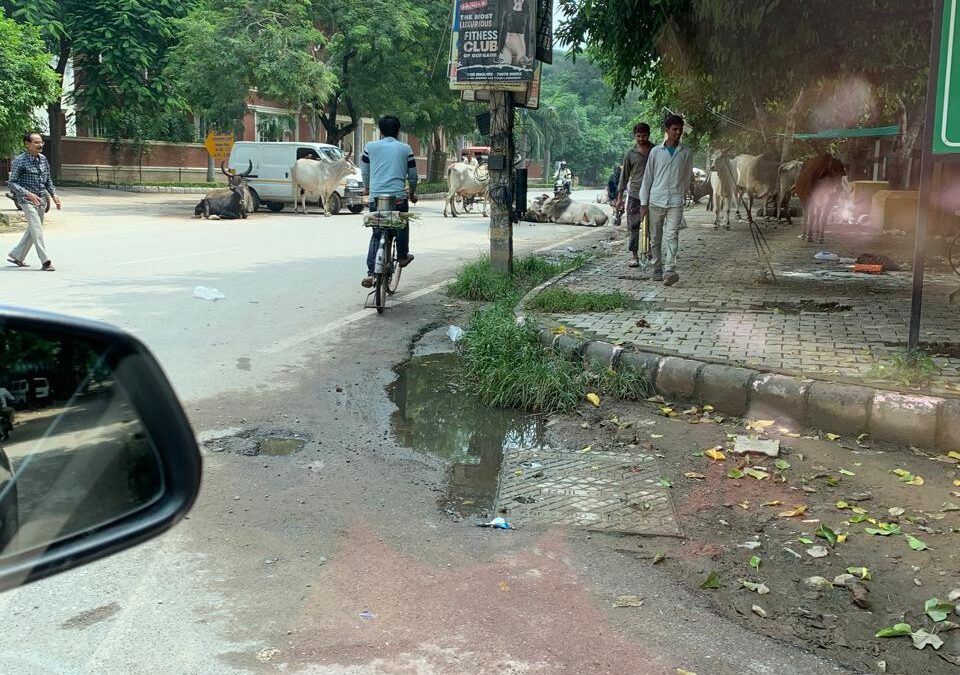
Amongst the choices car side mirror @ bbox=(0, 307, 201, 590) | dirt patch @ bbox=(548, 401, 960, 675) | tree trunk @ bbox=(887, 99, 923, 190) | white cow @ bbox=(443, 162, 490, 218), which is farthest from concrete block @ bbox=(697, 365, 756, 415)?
white cow @ bbox=(443, 162, 490, 218)

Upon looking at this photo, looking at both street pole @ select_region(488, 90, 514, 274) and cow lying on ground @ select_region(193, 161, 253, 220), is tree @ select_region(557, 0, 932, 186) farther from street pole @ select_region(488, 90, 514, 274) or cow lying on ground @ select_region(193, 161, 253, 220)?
cow lying on ground @ select_region(193, 161, 253, 220)

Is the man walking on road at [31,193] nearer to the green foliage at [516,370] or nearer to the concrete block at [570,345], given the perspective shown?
the green foliage at [516,370]

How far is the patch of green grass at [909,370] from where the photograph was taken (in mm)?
5654

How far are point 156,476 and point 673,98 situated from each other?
56.9 feet

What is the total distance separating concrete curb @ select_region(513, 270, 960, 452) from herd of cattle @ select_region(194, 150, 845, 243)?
818 cm

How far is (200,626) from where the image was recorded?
319 cm

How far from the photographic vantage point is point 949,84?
5895mm

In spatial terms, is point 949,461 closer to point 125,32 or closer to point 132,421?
point 132,421

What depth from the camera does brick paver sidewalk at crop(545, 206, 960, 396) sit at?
6539 mm

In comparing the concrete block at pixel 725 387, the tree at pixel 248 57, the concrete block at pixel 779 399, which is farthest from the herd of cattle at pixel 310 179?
the concrete block at pixel 779 399

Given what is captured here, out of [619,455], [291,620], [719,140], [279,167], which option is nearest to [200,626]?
[291,620]

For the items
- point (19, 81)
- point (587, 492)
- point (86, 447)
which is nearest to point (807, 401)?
point (587, 492)

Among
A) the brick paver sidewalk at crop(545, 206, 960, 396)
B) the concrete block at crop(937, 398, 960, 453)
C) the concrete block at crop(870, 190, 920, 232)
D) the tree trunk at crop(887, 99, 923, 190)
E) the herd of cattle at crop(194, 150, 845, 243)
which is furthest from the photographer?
the tree trunk at crop(887, 99, 923, 190)

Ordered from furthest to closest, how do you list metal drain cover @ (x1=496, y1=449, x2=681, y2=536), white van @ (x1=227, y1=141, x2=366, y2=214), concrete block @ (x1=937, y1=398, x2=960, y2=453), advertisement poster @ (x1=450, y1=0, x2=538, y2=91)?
white van @ (x1=227, y1=141, x2=366, y2=214), advertisement poster @ (x1=450, y1=0, x2=538, y2=91), concrete block @ (x1=937, y1=398, x2=960, y2=453), metal drain cover @ (x1=496, y1=449, x2=681, y2=536)
